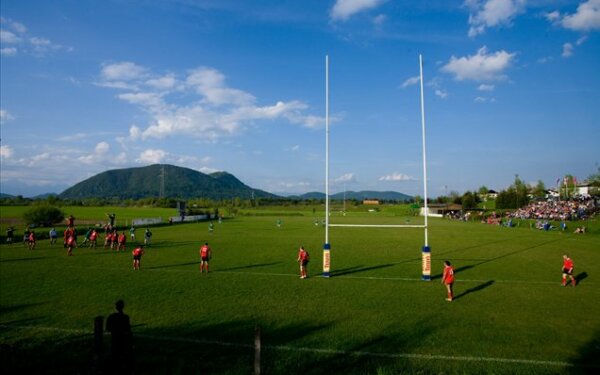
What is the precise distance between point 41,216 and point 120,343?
56828 millimetres

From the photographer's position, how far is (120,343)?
6742mm

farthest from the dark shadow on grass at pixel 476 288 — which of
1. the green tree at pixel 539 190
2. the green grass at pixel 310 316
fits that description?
the green tree at pixel 539 190

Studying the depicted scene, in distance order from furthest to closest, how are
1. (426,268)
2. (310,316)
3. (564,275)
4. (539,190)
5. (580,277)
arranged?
1. (539,190)
2. (580,277)
3. (426,268)
4. (564,275)
5. (310,316)

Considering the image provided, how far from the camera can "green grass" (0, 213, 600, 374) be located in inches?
328

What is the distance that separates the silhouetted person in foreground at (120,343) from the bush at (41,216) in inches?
2219

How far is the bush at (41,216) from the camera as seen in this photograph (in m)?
52.5

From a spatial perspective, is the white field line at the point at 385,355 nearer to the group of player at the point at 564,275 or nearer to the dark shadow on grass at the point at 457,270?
the group of player at the point at 564,275

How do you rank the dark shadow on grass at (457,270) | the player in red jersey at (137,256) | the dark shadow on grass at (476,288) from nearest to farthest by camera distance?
the dark shadow on grass at (476,288) → the dark shadow on grass at (457,270) → the player in red jersey at (137,256)

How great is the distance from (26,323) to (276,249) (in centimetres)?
1790

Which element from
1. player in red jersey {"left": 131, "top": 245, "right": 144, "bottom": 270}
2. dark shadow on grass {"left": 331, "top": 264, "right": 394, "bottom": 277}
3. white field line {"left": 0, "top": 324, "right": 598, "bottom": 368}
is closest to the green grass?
white field line {"left": 0, "top": 324, "right": 598, "bottom": 368}

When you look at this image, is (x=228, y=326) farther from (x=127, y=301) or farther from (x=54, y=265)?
(x=54, y=265)

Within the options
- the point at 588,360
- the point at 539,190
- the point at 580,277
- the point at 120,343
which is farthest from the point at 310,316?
the point at 539,190

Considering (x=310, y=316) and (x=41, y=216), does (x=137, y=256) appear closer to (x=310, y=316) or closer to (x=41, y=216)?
(x=310, y=316)

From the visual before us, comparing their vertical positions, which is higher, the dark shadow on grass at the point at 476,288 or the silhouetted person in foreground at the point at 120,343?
the silhouetted person in foreground at the point at 120,343
